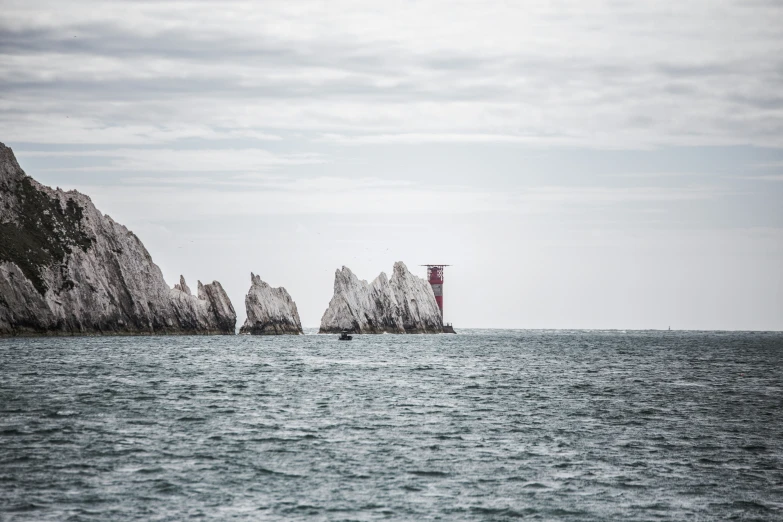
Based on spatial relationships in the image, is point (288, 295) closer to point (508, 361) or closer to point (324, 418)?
point (508, 361)

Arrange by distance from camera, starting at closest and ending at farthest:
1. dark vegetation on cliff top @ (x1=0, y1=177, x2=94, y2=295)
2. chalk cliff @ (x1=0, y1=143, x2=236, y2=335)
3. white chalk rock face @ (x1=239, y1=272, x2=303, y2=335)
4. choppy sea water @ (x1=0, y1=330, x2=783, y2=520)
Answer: choppy sea water @ (x1=0, y1=330, x2=783, y2=520) < chalk cliff @ (x1=0, y1=143, x2=236, y2=335) < dark vegetation on cliff top @ (x1=0, y1=177, x2=94, y2=295) < white chalk rock face @ (x1=239, y1=272, x2=303, y2=335)

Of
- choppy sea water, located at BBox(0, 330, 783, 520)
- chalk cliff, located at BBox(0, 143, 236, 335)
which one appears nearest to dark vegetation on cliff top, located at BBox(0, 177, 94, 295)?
chalk cliff, located at BBox(0, 143, 236, 335)

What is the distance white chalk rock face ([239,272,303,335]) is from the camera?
178m

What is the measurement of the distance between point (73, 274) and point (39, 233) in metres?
11.7

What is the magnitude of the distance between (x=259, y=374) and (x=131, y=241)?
9035 cm

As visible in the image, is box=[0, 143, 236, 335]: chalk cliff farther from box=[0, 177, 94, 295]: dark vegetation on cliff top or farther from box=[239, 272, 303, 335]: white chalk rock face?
box=[239, 272, 303, 335]: white chalk rock face

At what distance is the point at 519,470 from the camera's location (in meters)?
31.7

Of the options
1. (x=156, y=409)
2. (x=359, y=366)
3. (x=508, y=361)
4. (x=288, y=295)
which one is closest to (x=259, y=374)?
(x=359, y=366)

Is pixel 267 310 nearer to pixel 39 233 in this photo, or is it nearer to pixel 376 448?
pixel 39 233

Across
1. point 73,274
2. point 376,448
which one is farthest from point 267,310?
point 376,448

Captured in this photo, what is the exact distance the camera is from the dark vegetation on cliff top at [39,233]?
127625 mm

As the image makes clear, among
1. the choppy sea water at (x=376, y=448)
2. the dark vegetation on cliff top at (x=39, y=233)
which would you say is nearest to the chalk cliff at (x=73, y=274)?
the dark vegetation on cliff top at (x=39, y=233)

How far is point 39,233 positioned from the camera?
464 feet

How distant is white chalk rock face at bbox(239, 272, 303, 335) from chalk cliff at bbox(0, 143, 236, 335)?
1048cm
